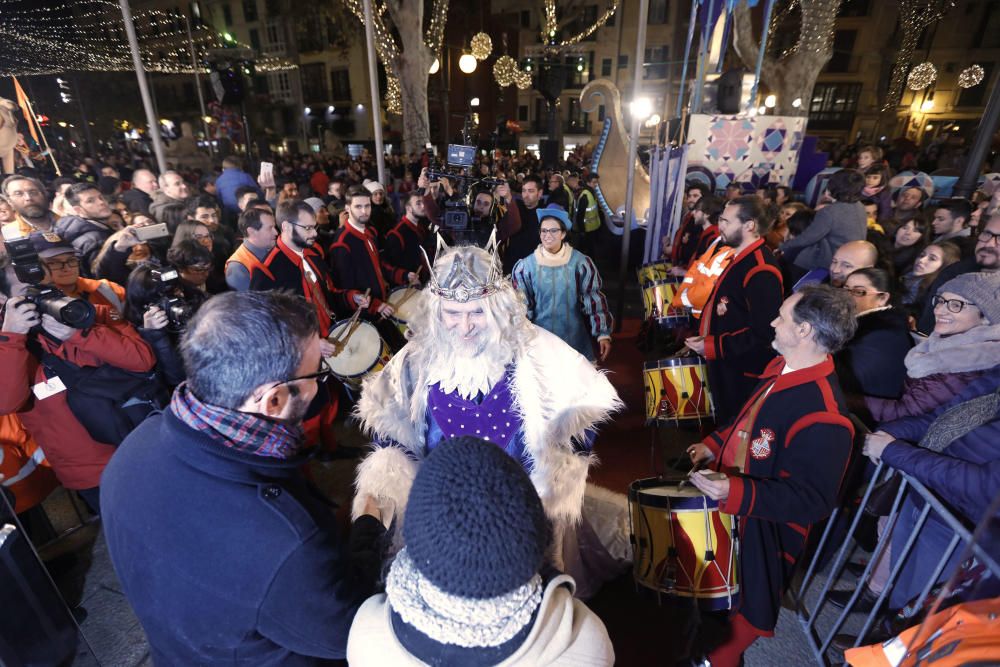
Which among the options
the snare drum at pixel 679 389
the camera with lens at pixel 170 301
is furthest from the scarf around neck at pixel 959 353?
the camera with lens at pixel 170 301

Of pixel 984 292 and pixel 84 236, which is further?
pixel 84 236

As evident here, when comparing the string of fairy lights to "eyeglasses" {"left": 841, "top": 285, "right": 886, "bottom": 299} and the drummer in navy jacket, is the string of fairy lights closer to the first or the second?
"eyeglasses" {"left": 841, "top": 285, "right": 886, "bottom": 299}

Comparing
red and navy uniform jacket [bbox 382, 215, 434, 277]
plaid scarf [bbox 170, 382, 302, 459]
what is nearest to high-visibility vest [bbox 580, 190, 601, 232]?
red and navy uniform jacket [bbox 382, 215, 434, 277]

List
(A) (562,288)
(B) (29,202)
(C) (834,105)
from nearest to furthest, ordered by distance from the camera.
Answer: (A) (562,288) < (B) (29,202) < (C) (834,105)

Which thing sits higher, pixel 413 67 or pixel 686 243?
pixel 413 67

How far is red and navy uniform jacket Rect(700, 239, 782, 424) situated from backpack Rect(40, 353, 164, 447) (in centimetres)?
390

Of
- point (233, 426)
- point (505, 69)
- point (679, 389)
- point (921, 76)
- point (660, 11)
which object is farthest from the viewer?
point (660, 11)

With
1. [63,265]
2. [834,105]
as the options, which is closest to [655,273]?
[63,265]

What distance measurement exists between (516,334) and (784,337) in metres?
1.24

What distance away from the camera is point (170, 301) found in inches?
115

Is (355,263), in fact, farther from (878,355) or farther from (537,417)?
(878,355)

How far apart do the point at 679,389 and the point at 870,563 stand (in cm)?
150

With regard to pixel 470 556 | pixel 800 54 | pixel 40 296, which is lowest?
pixel 40 296

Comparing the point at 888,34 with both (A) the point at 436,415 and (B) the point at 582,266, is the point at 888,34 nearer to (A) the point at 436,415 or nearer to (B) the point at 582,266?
(B) the point at 582,266
